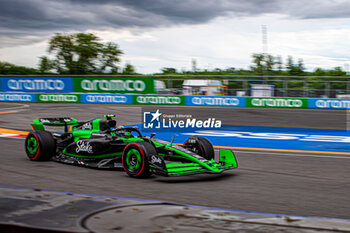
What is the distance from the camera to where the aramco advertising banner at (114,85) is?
25.3 meters

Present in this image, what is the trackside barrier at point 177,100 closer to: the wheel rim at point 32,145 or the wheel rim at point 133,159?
the wheel rim at point 32,145

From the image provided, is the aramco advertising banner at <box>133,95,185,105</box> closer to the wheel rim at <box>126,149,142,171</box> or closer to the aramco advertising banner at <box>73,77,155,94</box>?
the aramco advertising banner at <box>73,77,155,94</box>

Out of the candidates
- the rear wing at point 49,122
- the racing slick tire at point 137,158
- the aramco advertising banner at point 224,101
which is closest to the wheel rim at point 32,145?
the rear wing at point 49,122

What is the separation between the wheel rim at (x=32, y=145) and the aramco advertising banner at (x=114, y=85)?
54.6 feet

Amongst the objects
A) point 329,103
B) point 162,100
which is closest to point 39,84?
point 162,100

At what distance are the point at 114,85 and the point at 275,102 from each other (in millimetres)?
10206

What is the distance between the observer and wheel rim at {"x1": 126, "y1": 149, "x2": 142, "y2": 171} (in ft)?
22.5

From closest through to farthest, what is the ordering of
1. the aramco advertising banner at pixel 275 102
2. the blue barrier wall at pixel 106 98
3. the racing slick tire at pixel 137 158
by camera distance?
the racing slick tire at pixel 137 158 → the aramco advertising banner at pixel 275 102 → the blue barrier wall at pixel 106 98

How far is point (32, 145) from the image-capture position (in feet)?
28.6

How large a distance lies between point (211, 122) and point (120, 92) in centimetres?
986

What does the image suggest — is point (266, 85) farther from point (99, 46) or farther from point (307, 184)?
point (99, 46)

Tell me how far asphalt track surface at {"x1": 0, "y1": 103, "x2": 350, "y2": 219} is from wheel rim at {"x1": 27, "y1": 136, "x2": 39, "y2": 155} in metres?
0.25

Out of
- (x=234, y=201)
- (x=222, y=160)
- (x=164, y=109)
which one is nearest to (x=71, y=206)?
(x=234, y=201)

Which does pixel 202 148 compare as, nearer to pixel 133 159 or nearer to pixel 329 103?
pixel 133 159
